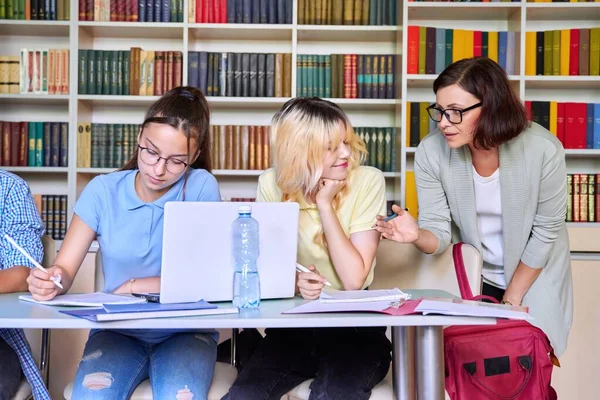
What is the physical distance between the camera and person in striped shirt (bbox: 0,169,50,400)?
5.71 feet

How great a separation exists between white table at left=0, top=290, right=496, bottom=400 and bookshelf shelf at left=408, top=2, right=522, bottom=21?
90.7 inches

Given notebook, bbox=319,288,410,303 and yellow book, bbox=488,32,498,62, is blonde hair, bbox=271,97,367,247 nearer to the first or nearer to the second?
notebook, bbox=319,288,410,303

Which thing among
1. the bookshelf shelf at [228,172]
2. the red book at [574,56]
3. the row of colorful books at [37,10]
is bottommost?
the bookshelf shelf at [228,172]

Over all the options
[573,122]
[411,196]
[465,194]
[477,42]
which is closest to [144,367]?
[465,194]

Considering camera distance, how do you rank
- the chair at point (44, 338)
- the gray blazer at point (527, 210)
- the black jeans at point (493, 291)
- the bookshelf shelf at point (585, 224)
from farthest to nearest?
the bookshelf shelf at point (585, 224), the black jeans at point (493, 291), the gray blazer at point (527, 210), the chair at point (44, 338)

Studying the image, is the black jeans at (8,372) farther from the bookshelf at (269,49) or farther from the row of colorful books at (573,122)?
the row of colorful books at (573,122)

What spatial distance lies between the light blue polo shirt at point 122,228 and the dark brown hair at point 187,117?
132mm

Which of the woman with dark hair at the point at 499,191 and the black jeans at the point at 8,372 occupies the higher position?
the woman with dark hair at the point at 499,191

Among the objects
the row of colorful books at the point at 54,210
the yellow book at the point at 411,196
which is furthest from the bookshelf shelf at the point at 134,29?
the yellow book at the point at 411,196

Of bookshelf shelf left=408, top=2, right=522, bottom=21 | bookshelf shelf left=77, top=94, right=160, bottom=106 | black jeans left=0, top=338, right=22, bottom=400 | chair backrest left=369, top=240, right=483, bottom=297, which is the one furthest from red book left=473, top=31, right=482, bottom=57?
black jeans left=0, top=338, right=22, bottom=400

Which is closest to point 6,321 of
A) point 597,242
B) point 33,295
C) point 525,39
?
point 33,295

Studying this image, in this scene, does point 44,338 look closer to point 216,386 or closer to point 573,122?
point 216,386

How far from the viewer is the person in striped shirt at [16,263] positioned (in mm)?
1740

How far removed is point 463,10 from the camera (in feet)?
12.3
